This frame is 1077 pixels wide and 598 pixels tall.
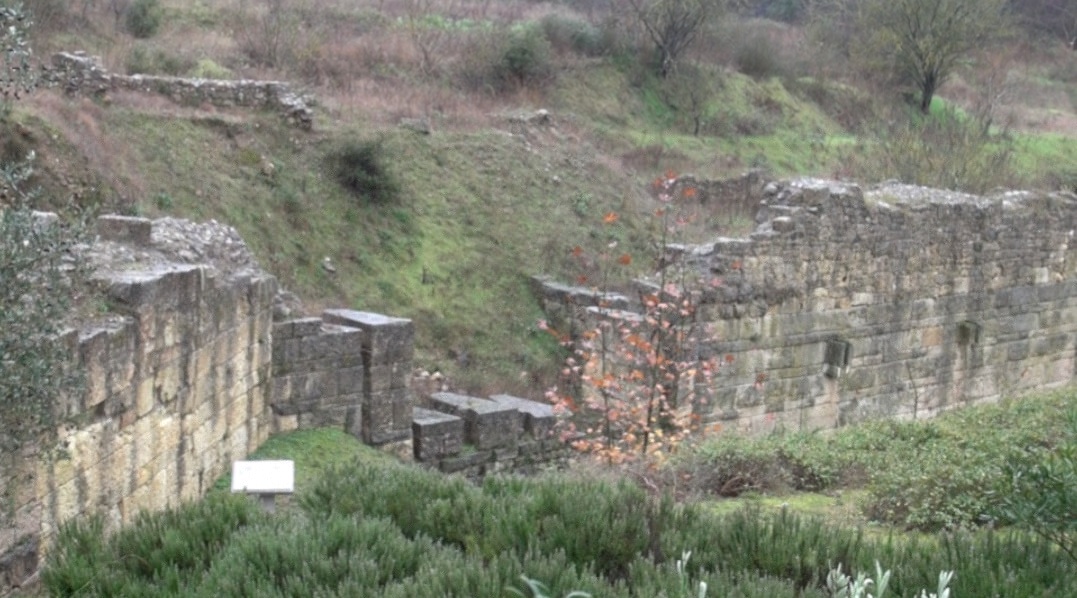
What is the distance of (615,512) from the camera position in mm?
6453

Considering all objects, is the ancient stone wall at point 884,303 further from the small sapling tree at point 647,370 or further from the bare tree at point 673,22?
the bare tree at point 673,22

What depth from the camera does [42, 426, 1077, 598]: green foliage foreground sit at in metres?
5.35

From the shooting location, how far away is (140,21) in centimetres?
2928

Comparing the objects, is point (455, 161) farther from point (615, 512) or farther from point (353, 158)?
point (615, 512)

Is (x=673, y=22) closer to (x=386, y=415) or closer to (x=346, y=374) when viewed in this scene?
(x=386, y=415)

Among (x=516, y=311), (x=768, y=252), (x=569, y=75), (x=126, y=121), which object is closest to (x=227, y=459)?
(x=768, y=252)

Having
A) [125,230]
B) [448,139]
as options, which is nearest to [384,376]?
[125,230]

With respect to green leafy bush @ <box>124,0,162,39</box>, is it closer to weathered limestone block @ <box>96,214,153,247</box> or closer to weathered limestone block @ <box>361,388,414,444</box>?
weathered limestone block @ <box>361,388,414,444</box>

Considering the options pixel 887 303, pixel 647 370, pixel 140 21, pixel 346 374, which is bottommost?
pixel 647 370

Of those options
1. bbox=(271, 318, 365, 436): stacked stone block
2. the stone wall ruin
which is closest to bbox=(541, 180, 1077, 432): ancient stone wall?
the stone wall ruin

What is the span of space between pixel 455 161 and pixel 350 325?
495 inches

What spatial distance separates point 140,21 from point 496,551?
2582cm

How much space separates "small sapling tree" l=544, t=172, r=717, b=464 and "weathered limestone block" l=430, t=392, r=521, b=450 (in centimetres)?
56

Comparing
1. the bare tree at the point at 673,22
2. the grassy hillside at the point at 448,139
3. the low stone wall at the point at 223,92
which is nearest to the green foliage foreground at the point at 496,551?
the grassy hillside at the point at 448,139
